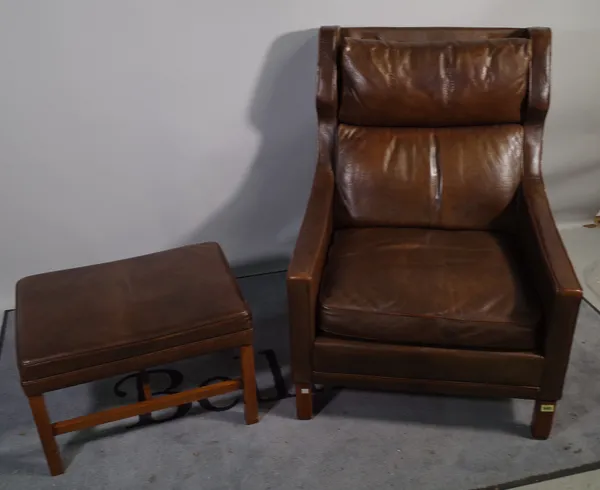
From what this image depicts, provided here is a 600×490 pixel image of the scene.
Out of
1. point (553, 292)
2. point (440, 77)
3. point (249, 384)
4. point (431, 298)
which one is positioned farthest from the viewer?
point (440, 77)

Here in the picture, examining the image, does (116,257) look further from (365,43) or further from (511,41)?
(511,41)

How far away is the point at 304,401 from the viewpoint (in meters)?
1.74

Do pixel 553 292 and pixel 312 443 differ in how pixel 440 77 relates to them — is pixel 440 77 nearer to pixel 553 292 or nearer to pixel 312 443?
pixel 553 292

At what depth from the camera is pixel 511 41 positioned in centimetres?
187

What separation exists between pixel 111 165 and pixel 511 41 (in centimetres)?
140

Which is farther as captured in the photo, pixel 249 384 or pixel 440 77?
pixel 440 77

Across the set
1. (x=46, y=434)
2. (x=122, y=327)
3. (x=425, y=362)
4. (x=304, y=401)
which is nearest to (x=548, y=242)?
(x=425, y=362)

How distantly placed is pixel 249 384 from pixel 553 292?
32.6 inches

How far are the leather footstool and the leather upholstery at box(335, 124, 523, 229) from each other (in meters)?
0.52

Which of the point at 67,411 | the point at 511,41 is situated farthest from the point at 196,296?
the point at 511,41

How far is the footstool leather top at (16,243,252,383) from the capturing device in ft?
4.89

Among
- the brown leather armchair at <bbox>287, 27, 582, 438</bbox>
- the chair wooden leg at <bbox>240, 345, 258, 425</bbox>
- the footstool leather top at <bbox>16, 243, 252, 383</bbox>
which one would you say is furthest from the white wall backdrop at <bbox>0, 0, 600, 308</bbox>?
the chair wooden leg at <bbox>240, 345, 258, 425</bbox>

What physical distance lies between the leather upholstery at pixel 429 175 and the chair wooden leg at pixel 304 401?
22.0 inches

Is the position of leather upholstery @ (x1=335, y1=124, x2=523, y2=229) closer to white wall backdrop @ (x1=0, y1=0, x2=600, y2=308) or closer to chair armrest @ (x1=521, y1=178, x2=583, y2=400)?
chair armrest @ (x1=521, y1=178, x2=583, y2=400)
